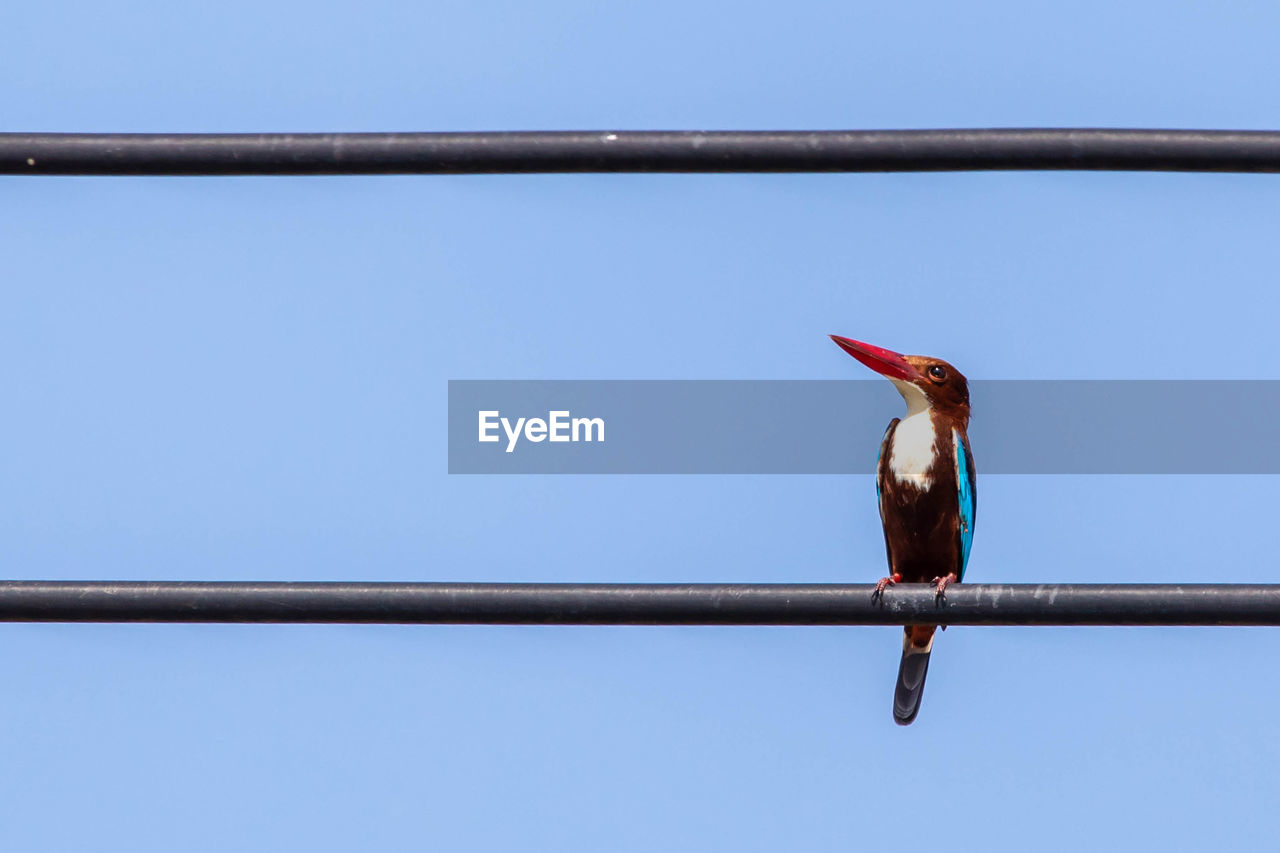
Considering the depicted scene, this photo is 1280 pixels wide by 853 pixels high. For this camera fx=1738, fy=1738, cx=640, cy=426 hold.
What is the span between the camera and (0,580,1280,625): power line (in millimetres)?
3041

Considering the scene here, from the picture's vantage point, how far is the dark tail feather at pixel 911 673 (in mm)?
6238

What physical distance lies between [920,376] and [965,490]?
47 centimetres

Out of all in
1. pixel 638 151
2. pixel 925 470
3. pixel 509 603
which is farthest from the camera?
pixel 925 470

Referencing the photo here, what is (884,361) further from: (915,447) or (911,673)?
(911,673)

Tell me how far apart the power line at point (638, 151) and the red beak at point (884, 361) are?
3742 mm

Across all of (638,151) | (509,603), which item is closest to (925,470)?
(509,603)

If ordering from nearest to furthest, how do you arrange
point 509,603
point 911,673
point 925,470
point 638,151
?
point 638,151 < point 509,603 < point 911,673 < point 925,470

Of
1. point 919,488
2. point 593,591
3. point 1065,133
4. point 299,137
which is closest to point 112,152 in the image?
point 299,137

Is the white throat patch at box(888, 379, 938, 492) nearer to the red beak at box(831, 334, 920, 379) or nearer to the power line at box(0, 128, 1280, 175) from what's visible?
the red beak at box(831, 334, 920, 379)

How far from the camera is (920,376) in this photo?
6.64 metres

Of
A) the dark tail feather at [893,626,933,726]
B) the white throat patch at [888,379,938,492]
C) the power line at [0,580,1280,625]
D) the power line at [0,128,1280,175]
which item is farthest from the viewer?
the white throat patch at [888,379,938,492]

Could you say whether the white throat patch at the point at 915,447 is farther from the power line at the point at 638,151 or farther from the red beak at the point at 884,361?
the power line at the point at 638,151

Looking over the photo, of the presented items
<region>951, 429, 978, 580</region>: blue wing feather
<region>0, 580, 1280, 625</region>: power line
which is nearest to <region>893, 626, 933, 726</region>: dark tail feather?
<region>951, 429, 978, 580</region>: blue wing feather

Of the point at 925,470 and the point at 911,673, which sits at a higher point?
the point at 925,470
